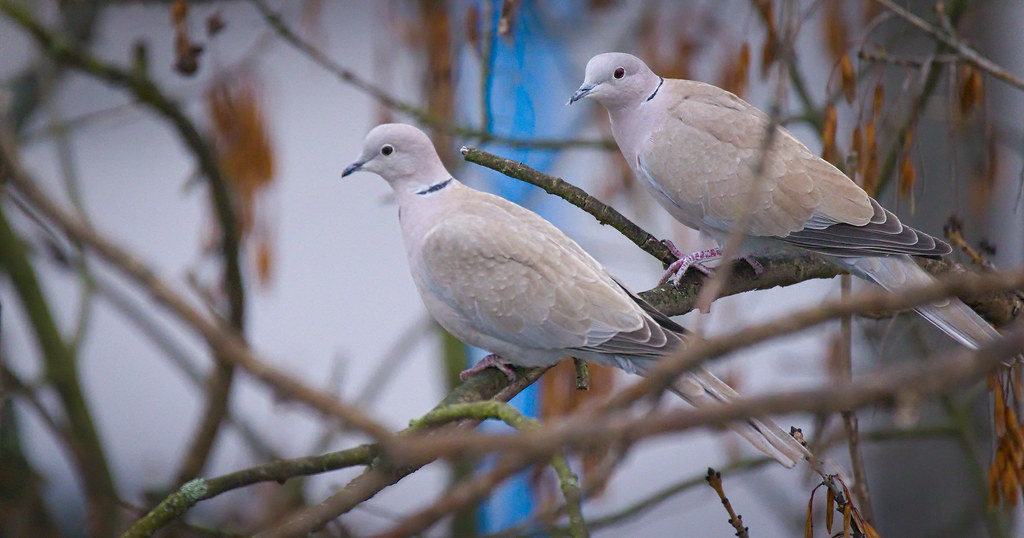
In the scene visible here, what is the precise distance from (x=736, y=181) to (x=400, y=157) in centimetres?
54

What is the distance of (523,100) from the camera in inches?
94.8

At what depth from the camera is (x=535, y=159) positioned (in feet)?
8.30

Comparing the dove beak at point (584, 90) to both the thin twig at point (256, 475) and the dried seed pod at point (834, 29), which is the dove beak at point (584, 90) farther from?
the dried seed pod at point (834, 29)

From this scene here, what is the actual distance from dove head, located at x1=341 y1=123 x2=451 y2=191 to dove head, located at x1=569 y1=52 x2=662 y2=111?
10.7 inches

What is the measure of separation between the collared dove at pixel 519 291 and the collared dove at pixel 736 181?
0.72ft

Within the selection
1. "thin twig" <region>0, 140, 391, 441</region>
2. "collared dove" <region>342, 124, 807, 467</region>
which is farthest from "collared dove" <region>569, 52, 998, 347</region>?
"thin twig" <region>0, 140, 391, 441</region>

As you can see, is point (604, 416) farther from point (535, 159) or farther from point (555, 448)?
point (535, 159)

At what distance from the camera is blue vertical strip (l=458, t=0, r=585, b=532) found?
7.56ft

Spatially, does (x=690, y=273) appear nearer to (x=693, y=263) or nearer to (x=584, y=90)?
(x=693, y=263)

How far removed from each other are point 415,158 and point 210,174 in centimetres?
57

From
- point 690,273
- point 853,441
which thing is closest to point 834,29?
point 690,273

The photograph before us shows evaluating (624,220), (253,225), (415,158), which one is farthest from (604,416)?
(253,225)

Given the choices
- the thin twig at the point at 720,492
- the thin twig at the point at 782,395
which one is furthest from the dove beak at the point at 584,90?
the thin twig at the point at 782,395

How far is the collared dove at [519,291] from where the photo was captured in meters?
1.32
